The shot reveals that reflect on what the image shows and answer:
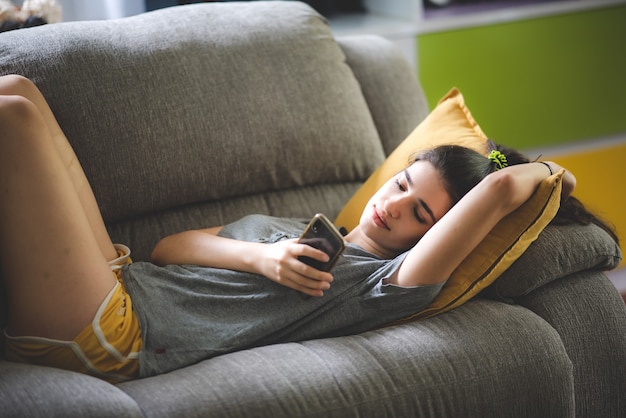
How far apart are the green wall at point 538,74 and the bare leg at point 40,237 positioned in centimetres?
177

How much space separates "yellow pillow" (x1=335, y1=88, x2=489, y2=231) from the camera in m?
1.94

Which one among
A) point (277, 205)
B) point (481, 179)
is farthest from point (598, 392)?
point (277, 205)

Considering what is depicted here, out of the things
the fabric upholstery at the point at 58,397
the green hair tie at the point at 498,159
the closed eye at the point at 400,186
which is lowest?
the fabric upholstery at the point at 58,397

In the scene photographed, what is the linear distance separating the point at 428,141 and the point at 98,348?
915 millimetres

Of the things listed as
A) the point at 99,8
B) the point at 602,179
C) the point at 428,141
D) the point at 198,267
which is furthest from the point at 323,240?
the point at 602,179

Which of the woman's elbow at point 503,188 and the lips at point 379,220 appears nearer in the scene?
the woman's elbow at point 503,188

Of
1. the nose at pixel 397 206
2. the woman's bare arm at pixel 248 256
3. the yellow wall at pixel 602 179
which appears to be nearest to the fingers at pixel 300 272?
the woman's bare arm at pixel 248 256

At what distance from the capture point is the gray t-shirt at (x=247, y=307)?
1.57 m

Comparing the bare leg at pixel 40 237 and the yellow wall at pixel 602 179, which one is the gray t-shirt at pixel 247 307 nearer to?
the bare leg at pixel 40 237

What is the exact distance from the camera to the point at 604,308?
5.58ft

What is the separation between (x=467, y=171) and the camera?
169 cm

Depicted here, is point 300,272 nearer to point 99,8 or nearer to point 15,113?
point 15,113

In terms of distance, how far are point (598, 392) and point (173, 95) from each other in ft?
3.77

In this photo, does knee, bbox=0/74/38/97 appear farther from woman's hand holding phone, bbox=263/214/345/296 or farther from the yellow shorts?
woman's hand holding phone, bbox=263/214/345/296
